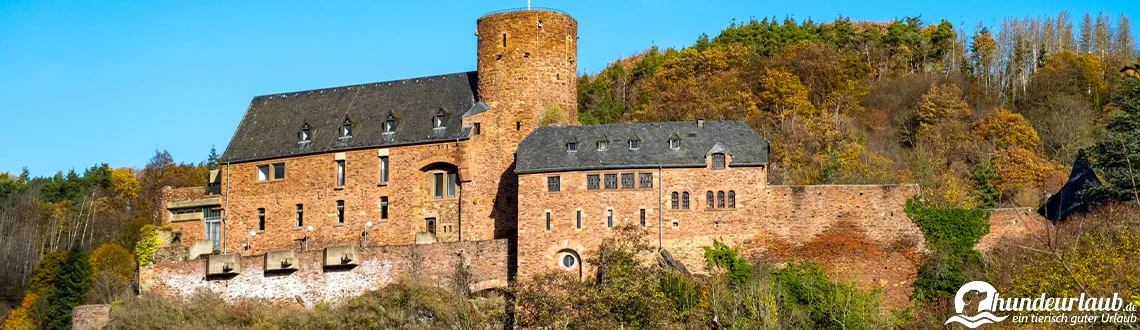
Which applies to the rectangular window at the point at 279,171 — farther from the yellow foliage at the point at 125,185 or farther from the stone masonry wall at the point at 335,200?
the yellow foliage at the point at 125,185

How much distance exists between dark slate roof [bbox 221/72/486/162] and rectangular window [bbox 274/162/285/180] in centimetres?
31

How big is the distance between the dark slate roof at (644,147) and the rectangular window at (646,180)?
0.32 m

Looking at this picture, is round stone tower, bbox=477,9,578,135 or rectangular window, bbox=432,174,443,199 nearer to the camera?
round stone tower, bbox=477,9,578,135

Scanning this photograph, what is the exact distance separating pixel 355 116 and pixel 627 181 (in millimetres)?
12247

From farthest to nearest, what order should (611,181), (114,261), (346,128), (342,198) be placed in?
(114,261) < (346,128) < (342,198) < (611,181)

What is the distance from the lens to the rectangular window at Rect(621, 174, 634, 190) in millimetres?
39688

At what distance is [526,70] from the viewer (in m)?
44.8

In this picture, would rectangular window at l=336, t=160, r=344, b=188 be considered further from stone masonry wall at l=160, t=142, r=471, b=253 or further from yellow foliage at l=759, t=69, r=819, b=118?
yellow foliage at l=759, t=69, r=819, b=118

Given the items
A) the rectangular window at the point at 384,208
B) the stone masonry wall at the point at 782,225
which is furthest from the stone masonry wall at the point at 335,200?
the stone masonry wall at the point at 782,225

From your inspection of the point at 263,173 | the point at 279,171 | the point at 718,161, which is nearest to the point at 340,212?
the point at 279,171

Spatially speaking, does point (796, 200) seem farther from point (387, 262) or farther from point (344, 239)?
point (344, 239)

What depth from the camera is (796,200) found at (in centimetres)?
3925

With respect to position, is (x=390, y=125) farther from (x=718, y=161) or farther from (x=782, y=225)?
(x=782, y=225)

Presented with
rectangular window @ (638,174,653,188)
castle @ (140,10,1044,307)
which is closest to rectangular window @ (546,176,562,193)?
castle @ (140,10,1044,307)
